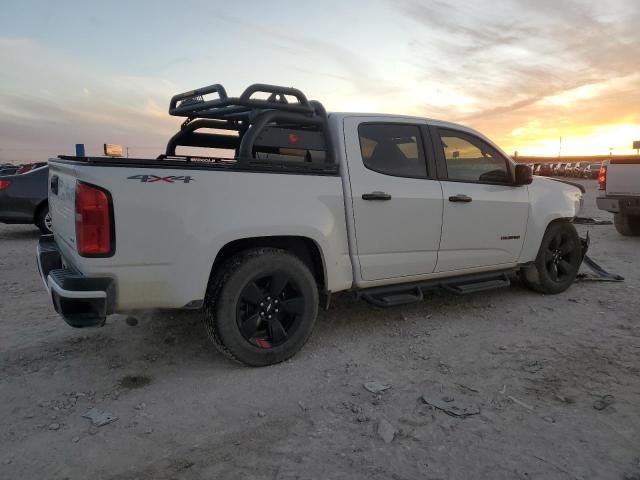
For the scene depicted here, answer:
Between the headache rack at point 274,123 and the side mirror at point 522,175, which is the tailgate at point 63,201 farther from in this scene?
the side mirror at point 522,175

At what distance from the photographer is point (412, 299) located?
4133mm

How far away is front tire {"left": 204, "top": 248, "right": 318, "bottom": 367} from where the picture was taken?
3281mm

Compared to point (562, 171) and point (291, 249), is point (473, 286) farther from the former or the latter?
point (562, 171)

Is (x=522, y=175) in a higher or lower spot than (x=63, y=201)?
higher

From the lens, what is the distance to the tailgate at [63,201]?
3.06m

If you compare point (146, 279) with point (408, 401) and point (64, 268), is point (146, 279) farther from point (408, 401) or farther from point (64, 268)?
point (408, 401)

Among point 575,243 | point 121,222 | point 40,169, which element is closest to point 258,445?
point 121,222

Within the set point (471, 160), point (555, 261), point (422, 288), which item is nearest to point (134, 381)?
point (422, 288)

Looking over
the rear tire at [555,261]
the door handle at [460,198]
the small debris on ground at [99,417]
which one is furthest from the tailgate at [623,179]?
the small debris on ground at [99,417]

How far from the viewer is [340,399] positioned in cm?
304

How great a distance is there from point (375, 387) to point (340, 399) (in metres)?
0.29

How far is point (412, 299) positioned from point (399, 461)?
1885mm

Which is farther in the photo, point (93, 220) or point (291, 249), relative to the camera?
point (291, 249)

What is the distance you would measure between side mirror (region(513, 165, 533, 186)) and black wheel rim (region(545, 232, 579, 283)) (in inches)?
37.8
